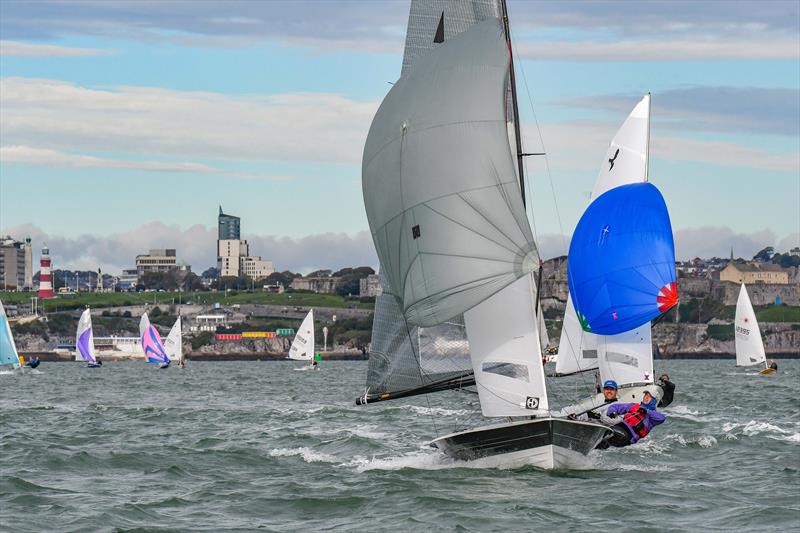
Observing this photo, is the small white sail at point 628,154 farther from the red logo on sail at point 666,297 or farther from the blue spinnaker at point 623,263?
the red logo on sail at point 666,297

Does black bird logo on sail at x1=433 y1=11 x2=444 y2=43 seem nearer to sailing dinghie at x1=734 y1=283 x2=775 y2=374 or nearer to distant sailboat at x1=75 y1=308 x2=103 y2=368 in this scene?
sailing dinghie at x1=734 y1=283 x2=775 y2=374

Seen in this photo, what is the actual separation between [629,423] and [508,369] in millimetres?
2500

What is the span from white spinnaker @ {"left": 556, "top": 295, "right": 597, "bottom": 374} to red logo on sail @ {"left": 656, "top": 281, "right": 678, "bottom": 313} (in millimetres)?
5023

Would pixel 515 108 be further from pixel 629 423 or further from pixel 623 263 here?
pixel 623 263

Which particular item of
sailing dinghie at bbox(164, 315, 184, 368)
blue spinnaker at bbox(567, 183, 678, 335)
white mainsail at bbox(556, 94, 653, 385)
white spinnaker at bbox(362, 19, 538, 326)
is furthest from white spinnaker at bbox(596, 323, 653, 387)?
sailing dinghie at bbox(164, 315, 184, 368)

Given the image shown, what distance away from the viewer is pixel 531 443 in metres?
22.3

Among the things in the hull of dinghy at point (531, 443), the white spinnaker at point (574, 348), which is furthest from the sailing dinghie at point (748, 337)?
the hull of dinghy at point (531, 443)

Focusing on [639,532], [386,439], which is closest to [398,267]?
[639,532]

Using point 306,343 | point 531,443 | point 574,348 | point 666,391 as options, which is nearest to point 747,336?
point 306,343

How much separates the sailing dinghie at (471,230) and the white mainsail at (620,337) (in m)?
10.3

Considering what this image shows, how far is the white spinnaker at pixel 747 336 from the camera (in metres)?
82.8

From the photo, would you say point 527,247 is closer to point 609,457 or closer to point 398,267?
point 398,267

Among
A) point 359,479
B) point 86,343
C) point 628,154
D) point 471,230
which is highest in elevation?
point 628,154

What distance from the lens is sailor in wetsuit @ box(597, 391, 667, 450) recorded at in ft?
77.9
